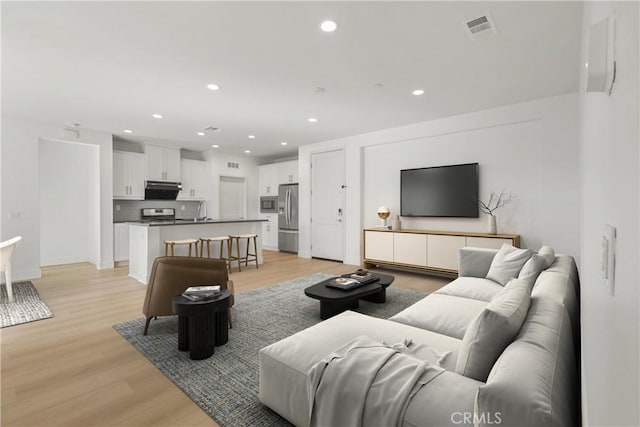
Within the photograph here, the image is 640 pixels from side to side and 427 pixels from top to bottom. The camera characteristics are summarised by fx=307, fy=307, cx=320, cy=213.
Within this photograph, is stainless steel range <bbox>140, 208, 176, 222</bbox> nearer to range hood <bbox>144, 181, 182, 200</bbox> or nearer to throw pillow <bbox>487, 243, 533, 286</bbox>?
range hood <bbox>144, 181, 182, 200</bbox>

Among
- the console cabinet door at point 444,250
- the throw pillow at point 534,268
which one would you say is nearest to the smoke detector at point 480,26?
the throw pillow at point 534,268

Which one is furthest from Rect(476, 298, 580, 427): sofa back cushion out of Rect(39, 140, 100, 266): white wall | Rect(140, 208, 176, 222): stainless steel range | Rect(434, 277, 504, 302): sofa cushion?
Rect(140, 208, 176, 222): stainless steel range

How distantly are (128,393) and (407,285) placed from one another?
367cm

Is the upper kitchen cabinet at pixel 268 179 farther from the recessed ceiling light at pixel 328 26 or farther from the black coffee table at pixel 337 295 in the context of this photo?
the recessed ceiling light at pixel 328 26

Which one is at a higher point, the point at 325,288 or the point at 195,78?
the point at 195,78

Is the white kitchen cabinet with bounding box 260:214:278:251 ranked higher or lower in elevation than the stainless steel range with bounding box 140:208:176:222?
lower

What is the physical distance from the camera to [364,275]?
3.70 metres

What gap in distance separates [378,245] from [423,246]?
846 millimetres

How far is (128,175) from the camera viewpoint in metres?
6.71

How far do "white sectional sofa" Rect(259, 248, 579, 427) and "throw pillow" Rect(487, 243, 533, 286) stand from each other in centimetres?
74

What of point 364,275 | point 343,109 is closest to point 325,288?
point 364,275

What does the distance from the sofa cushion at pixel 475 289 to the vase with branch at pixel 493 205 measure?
1722 millimetres

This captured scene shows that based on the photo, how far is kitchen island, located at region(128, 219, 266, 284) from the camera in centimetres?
484

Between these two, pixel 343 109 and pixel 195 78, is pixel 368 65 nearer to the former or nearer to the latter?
pixel 343 109
